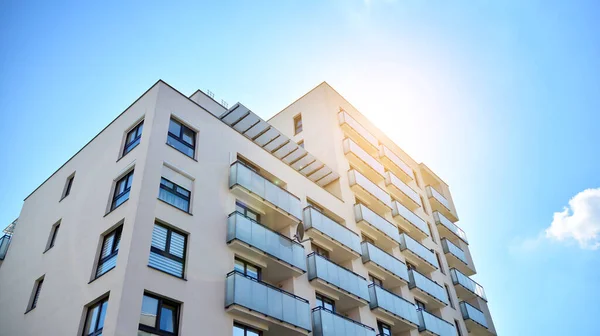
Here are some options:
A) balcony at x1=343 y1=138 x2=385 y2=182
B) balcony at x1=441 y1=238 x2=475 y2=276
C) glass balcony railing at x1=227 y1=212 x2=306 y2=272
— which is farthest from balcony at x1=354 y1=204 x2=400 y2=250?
balcony at x1=441 y1=238 x2=475 y2=276

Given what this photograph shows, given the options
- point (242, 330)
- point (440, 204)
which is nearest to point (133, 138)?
point (242, 330)

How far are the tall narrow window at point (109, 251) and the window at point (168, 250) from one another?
3.86 feet

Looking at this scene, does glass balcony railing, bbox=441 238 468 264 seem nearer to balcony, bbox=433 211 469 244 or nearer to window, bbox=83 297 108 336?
balcony, bbox=433 211 469 244

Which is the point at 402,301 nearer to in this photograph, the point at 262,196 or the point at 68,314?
the point at 262,196

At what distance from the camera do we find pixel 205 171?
20.3 m

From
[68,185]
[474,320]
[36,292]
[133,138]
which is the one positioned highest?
[68,185]

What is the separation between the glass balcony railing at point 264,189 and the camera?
68.8 ft

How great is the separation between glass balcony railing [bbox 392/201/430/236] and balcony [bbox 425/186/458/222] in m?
5.37

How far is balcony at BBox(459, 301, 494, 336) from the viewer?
33.4 metres

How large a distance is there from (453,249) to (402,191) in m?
6.94

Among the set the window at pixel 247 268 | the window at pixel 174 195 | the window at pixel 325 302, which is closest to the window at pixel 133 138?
the window at pixel 174 195

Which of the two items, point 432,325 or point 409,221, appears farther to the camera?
point 409,221

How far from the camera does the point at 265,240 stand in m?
20.3

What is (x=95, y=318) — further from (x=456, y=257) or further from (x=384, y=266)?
(x=456, y=257)
